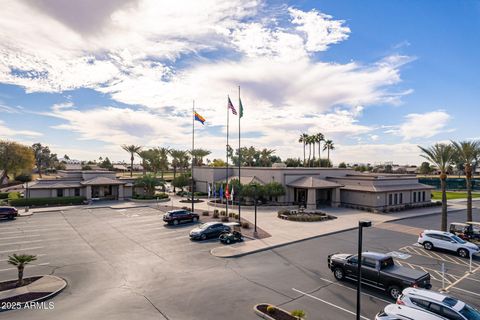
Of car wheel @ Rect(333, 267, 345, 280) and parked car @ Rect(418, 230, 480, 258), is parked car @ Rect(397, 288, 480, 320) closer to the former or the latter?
car wheel @ Rect(333, 267, 345, 280)

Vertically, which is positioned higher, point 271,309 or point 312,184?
point 312,184

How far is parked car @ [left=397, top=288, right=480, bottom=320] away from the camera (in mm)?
10922

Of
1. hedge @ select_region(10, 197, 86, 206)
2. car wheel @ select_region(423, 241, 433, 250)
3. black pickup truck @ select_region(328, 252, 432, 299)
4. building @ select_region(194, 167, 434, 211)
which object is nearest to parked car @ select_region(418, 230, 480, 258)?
car wheel @ select_region(423, 241, 433, 250)

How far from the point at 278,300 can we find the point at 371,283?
5509mm

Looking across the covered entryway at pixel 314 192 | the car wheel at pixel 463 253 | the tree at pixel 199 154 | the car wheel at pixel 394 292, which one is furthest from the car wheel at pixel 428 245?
the tree at pixel 199 154

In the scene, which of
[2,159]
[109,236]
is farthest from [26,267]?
[2,159]

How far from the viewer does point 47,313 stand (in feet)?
41.6

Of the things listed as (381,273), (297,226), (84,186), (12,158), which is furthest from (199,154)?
(381,273)

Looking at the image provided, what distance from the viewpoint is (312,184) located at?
43094mm

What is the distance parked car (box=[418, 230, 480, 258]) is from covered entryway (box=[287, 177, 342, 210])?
1892 centimetres

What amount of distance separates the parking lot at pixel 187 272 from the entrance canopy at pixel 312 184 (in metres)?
13.4

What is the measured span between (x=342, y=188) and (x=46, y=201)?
47334mm

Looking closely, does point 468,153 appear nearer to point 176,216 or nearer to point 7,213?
point 176,216

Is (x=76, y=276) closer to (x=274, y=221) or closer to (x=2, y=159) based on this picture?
(x=274, y=221)
